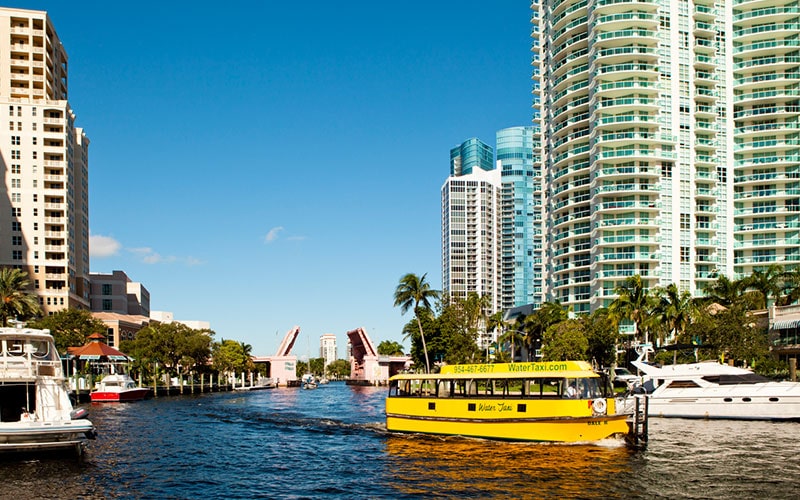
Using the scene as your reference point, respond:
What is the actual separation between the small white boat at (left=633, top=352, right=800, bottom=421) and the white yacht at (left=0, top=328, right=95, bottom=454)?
36081 mm

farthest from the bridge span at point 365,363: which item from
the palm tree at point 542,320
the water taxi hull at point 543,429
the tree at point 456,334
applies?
the water taxi hull at point 543,429

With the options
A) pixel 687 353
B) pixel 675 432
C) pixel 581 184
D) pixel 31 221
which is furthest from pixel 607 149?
pixel 31 221

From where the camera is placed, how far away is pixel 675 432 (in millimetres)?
45656

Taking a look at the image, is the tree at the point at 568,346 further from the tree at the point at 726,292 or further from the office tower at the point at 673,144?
the office tower at the point at 673,144

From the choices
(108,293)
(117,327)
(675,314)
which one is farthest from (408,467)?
(108,293)

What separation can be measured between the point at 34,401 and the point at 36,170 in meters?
92.8

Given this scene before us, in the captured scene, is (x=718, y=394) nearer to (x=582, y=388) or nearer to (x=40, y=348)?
(x=582, y=388)

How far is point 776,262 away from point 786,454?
7276 centimetres

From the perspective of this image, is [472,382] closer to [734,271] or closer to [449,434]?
[449,434]

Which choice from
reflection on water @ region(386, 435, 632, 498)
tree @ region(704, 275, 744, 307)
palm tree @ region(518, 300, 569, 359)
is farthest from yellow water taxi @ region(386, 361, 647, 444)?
tree @ region(704, 275, 744, 307)

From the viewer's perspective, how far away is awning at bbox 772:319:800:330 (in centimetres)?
6715

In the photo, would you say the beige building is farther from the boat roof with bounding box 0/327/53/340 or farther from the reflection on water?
the reflection on water

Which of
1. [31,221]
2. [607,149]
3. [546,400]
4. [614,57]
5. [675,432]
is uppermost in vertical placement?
[614,57]

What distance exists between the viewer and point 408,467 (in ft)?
113
